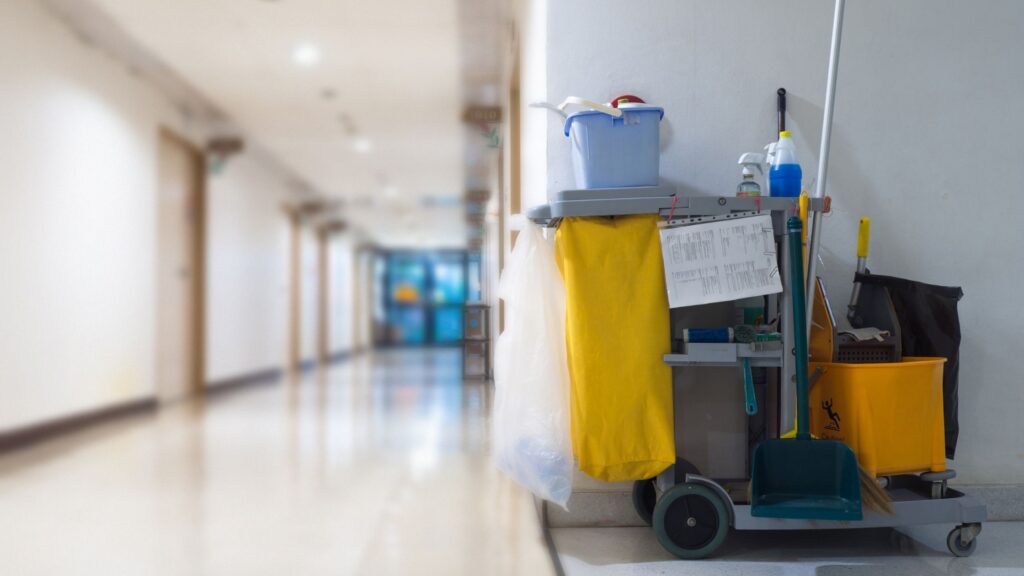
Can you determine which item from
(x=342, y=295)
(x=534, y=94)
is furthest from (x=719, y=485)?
(x=342, y=295)

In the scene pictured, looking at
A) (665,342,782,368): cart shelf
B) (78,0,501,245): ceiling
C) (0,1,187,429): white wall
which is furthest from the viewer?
(78,0,501,245): ceiling

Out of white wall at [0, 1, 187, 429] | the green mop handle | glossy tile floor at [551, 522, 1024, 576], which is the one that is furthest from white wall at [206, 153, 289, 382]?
the green mop handle

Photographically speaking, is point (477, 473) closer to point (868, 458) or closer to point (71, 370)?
point (868, 458)

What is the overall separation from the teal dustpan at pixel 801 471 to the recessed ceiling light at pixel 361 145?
23.7ft

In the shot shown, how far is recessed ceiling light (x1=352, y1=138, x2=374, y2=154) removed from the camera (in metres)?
8.61

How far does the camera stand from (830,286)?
2426mm

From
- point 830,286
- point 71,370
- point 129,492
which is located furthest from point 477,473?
point 71,370

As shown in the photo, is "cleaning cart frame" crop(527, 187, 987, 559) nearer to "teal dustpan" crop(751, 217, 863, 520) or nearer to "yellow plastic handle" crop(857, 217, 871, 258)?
"teal dustpan" crop(751, 217, 863, 520)

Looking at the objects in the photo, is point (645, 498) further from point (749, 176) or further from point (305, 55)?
point (305, 55)

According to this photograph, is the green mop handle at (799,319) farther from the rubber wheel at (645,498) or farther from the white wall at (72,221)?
the white wall at (72,221)

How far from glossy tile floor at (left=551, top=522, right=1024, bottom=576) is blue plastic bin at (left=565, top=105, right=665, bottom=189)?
99 centimetres

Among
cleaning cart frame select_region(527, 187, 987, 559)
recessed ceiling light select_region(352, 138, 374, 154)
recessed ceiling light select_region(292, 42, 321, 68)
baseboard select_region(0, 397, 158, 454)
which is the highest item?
recessed ceiling light select_region(292, 42, 321, 68)

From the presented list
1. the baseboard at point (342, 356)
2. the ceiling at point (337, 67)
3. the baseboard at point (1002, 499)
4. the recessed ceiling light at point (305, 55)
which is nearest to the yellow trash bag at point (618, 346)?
the baseboard at point (1002, 499)

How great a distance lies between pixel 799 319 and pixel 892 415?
1.16 feet
